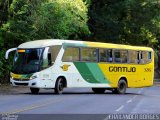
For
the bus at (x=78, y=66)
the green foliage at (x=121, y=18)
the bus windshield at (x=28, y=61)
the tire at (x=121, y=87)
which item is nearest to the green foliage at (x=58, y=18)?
the bus at (x=78, y=66)

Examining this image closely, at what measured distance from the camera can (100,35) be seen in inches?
2413

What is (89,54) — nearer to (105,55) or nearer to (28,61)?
(105,55)

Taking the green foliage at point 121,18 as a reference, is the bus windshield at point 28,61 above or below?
below

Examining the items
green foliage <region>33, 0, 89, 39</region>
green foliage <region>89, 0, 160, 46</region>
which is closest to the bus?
green foliage <region>33, 0, 89, 39</region>

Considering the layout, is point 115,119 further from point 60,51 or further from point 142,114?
point 60,51

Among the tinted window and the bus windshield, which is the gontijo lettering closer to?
the tinted window

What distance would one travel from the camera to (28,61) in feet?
105

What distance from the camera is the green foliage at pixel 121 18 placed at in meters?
61.3

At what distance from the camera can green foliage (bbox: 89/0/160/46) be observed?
201 ft

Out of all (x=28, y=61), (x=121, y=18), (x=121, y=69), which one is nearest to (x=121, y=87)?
(x=121, y=69)

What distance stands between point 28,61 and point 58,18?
960cm

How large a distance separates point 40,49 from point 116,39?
1223 inches

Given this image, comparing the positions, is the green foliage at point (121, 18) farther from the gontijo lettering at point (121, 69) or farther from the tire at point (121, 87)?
the tire at point (121, 87)

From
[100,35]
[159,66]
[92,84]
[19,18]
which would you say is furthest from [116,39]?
[92,84]
